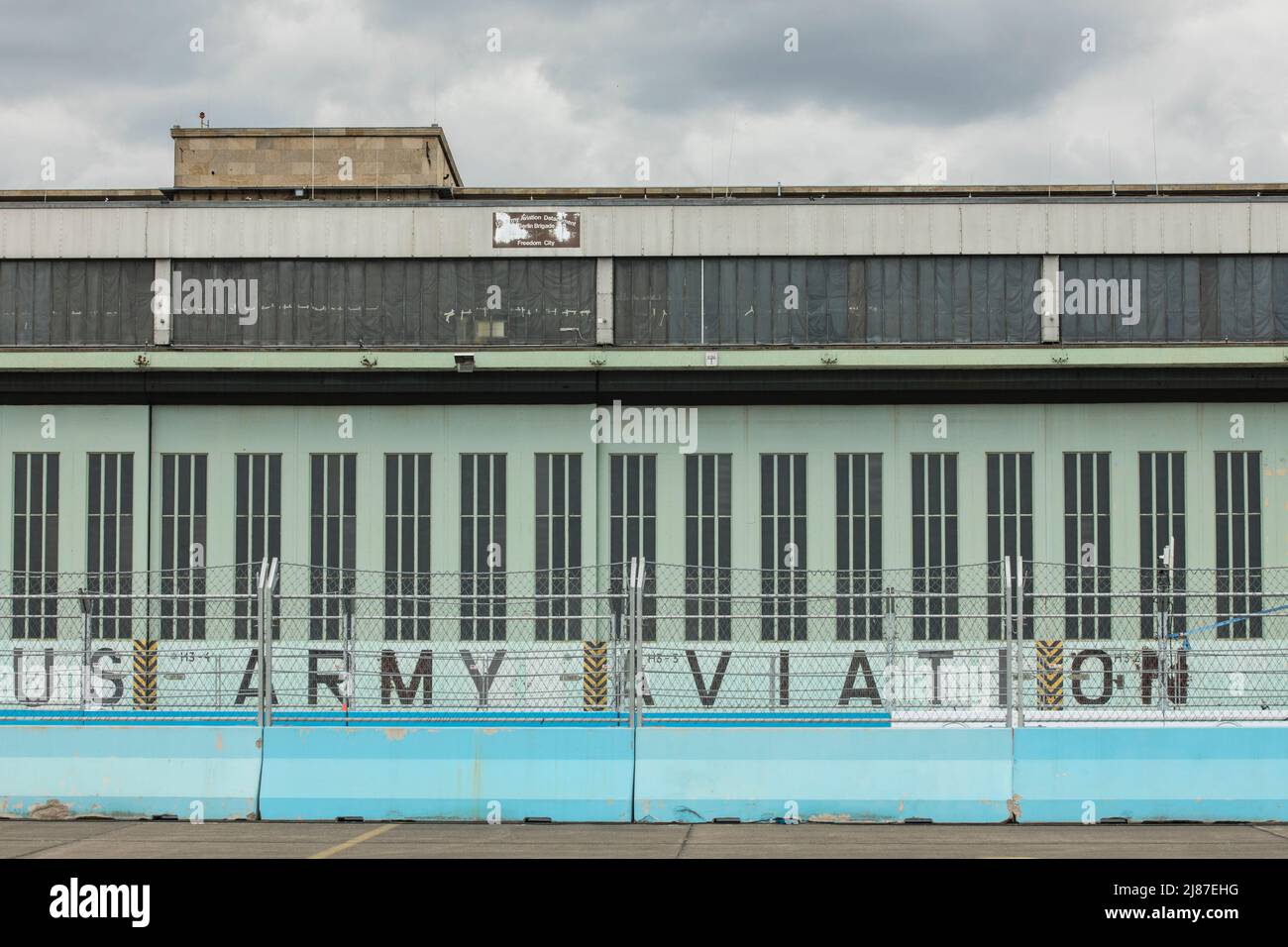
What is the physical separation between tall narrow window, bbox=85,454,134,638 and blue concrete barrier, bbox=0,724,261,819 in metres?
11.8

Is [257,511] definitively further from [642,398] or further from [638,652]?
[638,652]

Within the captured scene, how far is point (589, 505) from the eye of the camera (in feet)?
82.6

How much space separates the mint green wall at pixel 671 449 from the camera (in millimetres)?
24969

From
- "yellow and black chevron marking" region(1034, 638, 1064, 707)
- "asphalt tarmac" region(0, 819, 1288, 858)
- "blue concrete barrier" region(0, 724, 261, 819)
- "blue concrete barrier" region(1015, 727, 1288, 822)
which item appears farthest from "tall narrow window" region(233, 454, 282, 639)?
"blue concrete barrier" region(1015, 727, 1288, 822)

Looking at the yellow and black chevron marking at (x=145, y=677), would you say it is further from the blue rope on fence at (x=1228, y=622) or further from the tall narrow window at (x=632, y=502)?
the blue rope on fence at (x=1228, y=622)

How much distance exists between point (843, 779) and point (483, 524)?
1315cm

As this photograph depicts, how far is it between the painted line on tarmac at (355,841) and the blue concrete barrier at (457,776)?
27 centimetres

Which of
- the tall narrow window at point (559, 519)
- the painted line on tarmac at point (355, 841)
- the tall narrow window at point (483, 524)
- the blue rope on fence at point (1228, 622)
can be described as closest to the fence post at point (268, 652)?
the painted line on tarmac at point (355, 841)

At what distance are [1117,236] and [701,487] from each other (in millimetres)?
9147

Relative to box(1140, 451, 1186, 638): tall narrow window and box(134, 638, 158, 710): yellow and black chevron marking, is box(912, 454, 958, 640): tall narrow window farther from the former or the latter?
box(134, 638, 158, 710): yellow and black chevron marking

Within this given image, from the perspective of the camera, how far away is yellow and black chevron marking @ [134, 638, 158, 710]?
2077cm

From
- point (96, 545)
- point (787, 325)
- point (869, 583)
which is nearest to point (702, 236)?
point (787, 325)

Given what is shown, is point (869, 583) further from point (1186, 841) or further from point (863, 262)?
point (1186, 841)

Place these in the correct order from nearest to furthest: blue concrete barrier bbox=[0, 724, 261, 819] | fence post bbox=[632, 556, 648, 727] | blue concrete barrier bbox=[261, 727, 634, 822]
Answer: fence post bbox=[632, 556, 648, 727] < blue concrete barrier bbox=[261, 727, 634, 822] < blue concrete barrier bbox=[0, 724, 261, 819]
